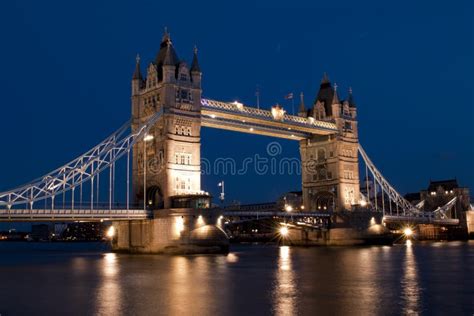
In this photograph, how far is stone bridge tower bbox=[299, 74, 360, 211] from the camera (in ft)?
272

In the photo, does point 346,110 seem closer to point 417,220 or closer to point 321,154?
point 321,154

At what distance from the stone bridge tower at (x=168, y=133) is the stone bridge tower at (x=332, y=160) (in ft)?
90.6

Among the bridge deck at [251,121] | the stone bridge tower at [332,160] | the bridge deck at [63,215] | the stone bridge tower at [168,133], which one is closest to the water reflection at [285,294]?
the bridge deck at [63,215]

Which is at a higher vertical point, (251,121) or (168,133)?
(251,121)

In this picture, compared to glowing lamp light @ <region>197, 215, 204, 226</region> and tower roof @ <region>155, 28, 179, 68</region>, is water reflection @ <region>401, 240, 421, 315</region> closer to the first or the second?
glowing lamp light @ <region>197, 215, 204, 226</region>

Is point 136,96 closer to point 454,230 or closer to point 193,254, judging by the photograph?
point 193,254

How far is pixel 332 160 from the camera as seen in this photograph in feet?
273

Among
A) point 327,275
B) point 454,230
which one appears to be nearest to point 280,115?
point 327,275

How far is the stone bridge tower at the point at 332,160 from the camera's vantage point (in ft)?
272

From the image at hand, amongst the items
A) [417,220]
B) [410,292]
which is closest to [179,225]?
[410,292]

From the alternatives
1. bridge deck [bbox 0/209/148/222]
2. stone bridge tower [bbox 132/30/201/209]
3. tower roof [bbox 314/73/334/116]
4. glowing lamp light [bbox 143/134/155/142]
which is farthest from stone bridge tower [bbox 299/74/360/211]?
bridge deck [bbox 0/209/148/222]

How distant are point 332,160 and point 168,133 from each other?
103 ft

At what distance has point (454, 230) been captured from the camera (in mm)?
115688

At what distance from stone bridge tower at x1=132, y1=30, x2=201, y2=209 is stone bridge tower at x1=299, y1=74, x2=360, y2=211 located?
2761cm
